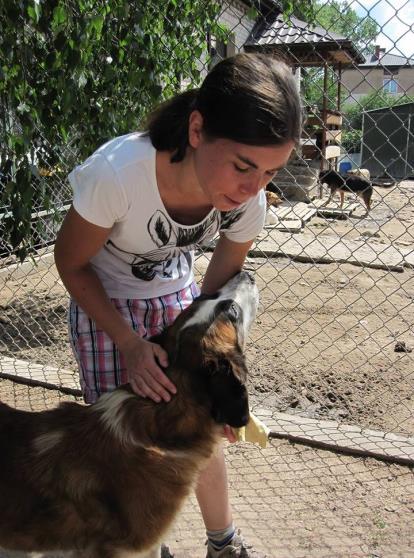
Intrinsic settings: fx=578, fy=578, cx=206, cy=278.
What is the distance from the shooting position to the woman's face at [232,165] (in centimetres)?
193

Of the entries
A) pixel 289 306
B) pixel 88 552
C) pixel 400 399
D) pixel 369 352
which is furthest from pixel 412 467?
pixel 289 306

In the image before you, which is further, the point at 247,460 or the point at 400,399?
the point at 400,399

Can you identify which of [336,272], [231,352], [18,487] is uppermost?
[231,352]

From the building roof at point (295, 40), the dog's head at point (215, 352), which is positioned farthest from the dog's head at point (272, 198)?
the dog's head at point (215, 352)

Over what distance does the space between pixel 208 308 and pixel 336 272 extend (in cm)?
573

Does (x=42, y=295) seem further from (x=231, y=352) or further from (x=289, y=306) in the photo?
(x=231, y=352)

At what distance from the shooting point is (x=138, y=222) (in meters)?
2.25

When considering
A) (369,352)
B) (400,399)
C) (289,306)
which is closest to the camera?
(400,399)

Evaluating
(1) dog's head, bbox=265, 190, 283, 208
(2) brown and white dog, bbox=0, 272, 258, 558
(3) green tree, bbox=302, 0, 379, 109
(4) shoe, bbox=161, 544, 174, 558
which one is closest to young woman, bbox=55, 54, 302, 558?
(2) brown and white dog, bbox=0, 272, 258, 558

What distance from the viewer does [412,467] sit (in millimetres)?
3354

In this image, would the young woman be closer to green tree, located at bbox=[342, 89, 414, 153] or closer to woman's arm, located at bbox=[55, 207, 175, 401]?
woman's arm, located at bbox=[55, 207, 175, 401]

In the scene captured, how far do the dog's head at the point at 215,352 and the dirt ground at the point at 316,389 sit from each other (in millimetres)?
1121

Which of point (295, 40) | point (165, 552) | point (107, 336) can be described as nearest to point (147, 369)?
point (107, 336)

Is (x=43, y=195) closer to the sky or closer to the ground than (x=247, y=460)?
closer to the sky
